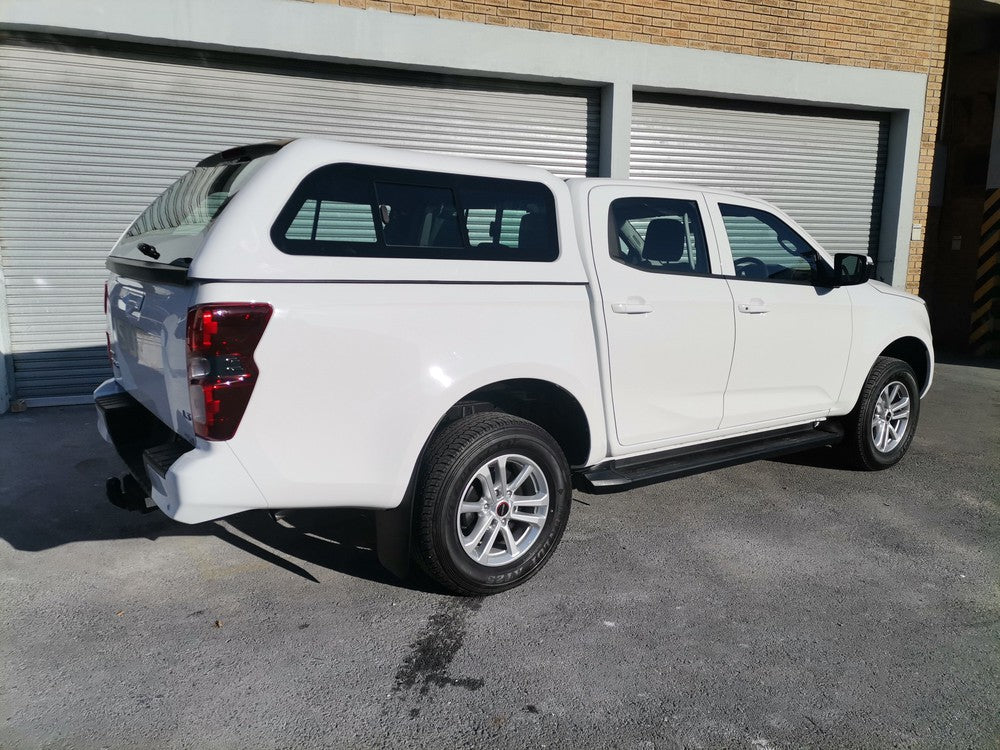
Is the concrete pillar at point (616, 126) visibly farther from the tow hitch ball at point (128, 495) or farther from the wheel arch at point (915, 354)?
the tow hitch ball at point (128, 495)

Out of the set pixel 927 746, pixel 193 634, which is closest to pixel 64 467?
pixel 193 634

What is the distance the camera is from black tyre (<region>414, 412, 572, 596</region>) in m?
3.46

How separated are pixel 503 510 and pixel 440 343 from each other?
0.89 m

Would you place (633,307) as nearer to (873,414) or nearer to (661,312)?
(661,312)

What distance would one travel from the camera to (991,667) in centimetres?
314

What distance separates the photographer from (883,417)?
5664mm

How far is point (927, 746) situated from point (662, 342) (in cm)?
218

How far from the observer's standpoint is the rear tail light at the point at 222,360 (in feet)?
9.61

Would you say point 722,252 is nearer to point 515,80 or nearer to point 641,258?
point 641,258

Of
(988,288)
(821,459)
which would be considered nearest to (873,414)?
(821,459)

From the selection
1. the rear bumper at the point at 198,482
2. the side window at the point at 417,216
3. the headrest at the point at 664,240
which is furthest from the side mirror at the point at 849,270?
the rear bumper at the point at 198,482

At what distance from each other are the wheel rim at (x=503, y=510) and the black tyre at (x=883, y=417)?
281cm

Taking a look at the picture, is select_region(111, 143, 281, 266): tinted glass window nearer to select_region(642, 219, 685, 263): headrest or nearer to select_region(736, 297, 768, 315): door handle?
select_region(642, 219, 685, 263): headrest

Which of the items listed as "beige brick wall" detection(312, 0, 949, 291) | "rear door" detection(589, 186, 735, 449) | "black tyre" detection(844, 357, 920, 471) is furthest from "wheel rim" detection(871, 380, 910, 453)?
"beige brick wall" detection(312, 0, 949, 291)
